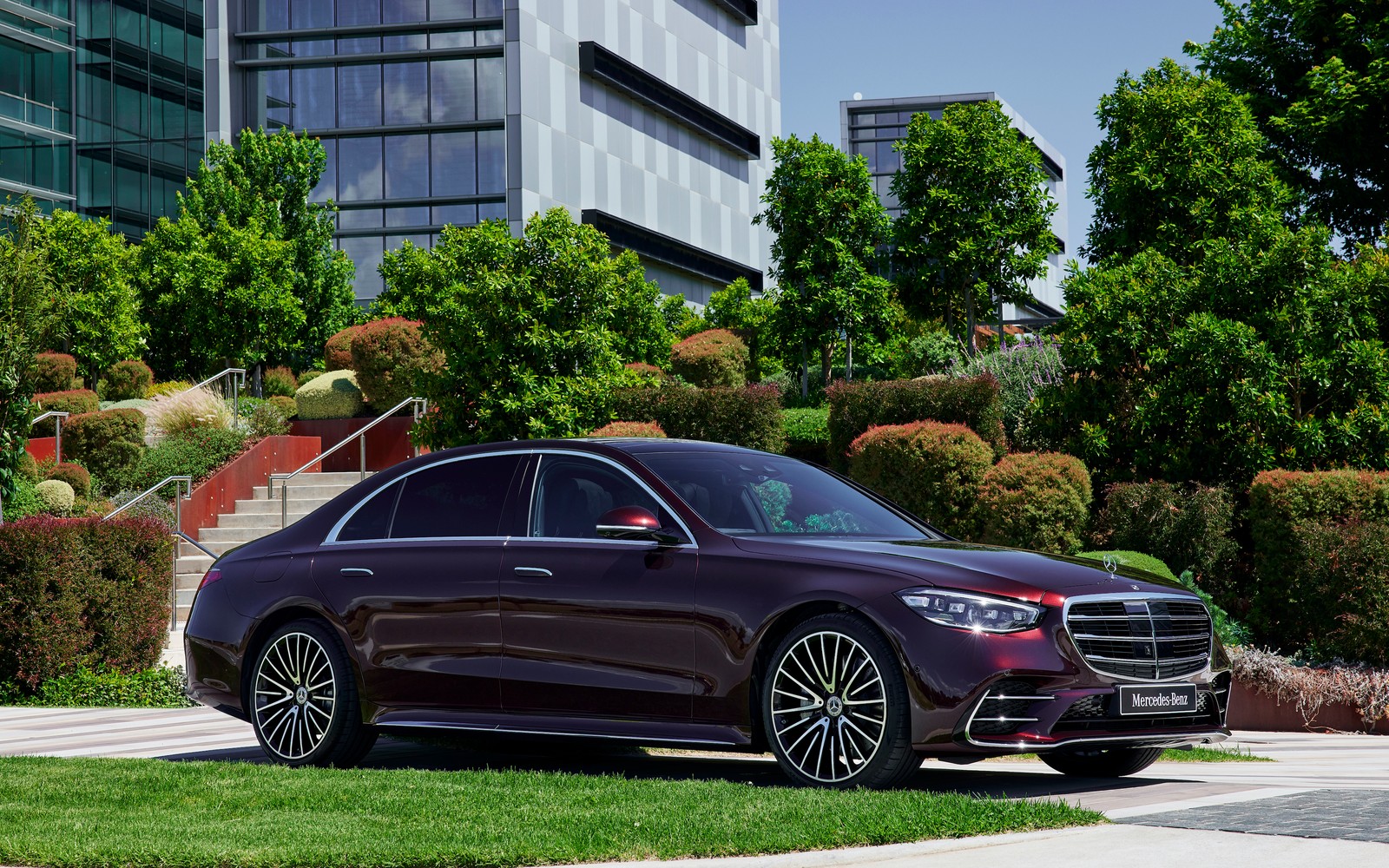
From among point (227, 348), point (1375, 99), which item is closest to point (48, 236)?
point (227, 348)

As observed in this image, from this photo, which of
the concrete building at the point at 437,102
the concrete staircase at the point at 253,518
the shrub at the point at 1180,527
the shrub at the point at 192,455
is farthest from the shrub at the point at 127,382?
the shrub at the point at 1180,527

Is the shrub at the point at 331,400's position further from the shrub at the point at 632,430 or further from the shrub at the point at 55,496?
the shrub at the point at 632,430

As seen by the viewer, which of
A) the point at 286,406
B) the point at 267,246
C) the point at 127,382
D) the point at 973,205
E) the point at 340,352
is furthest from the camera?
the point at 267,246

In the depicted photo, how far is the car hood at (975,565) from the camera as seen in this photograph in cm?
662

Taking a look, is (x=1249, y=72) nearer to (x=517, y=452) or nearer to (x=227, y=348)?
(x=227, y=348)

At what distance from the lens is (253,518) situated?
2327 centimetres

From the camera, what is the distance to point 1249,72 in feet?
102

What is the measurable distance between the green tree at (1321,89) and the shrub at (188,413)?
65.8 feet

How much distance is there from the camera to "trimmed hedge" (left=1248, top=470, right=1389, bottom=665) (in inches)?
538

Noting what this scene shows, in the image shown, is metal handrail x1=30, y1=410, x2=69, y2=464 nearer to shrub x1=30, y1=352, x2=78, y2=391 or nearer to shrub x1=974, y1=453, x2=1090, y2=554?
shrub x1=30, y1=352, x2=78, y2=391

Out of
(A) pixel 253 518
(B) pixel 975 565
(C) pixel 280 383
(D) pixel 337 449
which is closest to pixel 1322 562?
(B) pixel 975 565

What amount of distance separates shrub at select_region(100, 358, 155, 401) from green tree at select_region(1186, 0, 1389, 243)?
23584mm

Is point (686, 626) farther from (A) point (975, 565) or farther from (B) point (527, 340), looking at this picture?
(B) point (527, 340)

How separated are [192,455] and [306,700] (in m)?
17.7
